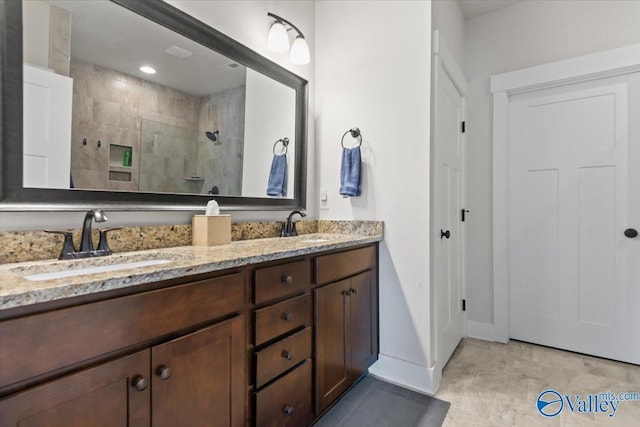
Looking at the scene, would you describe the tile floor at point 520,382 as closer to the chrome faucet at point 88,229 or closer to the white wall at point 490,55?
the white wall at point 490,55

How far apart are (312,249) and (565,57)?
8.29 ft

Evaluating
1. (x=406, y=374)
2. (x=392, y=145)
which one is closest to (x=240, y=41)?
(x=392, y=145)

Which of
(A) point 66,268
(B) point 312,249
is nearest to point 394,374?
(B) point 312,249

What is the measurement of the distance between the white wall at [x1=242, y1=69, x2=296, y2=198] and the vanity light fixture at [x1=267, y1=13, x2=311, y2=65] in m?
0.19

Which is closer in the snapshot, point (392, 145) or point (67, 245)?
point (67, 245)

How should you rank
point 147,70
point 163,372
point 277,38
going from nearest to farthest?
point 163,372
point 147,70
point 277,38

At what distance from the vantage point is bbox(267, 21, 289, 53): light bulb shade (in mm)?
1990

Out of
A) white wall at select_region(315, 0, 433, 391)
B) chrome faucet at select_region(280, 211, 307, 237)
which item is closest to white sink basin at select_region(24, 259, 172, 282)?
chrome faucet at select_region(280, 211, 307, 237)

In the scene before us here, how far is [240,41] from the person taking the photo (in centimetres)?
187

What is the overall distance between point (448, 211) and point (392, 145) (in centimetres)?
67

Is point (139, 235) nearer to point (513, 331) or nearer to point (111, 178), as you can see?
point (111, 178)

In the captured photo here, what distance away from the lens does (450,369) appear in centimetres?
221

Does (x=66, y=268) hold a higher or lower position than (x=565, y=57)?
lower

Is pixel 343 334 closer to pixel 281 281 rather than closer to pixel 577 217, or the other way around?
pixel 281 281
